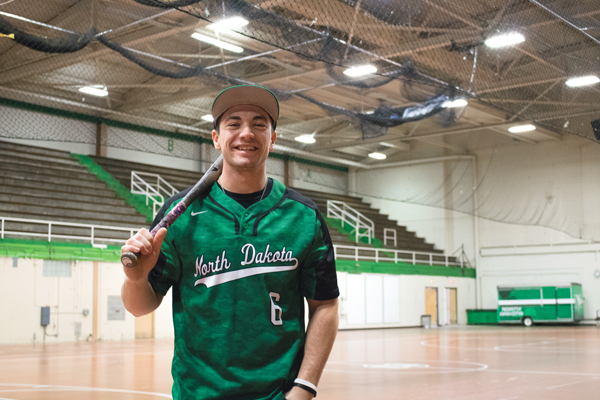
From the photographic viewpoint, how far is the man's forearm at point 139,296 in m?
2.18

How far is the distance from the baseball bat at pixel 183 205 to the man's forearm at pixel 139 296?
0.42 ft

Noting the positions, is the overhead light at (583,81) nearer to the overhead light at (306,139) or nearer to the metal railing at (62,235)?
the overhead light at (306,139)

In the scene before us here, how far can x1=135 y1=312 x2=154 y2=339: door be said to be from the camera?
20891mm

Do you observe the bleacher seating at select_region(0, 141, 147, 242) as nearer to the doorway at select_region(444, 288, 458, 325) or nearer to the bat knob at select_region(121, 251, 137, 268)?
the doorway at select_region(444, 288, 458, 325)

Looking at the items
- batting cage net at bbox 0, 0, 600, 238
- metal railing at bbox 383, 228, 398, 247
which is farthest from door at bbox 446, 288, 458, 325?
batting cage net at bbox 0, 0, 600, 238

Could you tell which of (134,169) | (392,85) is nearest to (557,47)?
(392,85)

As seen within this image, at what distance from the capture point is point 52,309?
19.0 m

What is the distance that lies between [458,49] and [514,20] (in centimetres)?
150

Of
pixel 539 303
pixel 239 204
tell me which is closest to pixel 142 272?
pixel 239 204

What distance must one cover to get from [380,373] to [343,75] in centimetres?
738

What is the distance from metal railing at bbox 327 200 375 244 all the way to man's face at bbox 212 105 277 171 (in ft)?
94.1

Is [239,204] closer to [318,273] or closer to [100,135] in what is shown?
[318,273]

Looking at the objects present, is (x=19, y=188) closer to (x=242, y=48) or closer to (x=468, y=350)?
(x=242, y=48)

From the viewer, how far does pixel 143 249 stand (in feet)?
6.60
